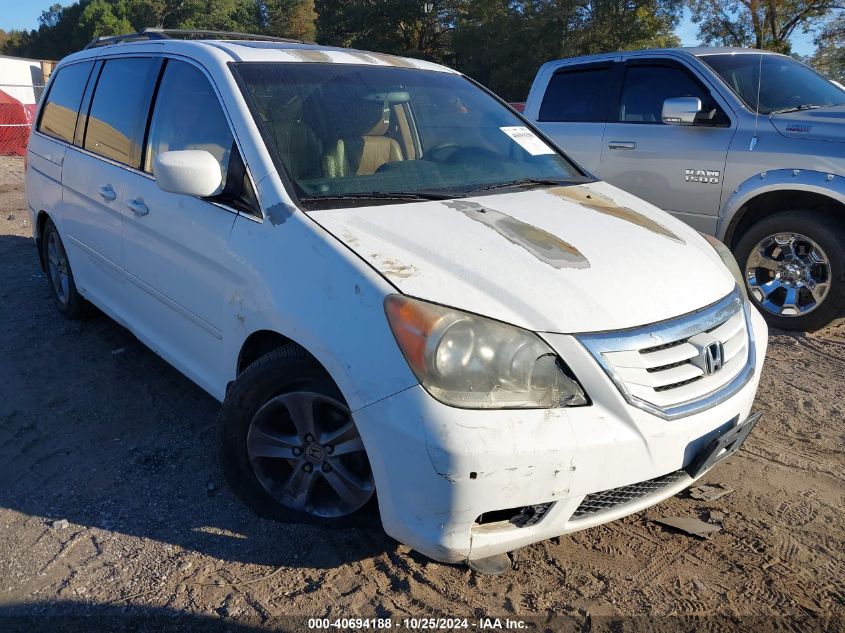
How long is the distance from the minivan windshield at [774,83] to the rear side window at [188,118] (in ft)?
13.2

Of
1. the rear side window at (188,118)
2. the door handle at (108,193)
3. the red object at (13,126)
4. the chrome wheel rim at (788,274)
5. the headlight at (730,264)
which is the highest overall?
the rear side window at (188,118)

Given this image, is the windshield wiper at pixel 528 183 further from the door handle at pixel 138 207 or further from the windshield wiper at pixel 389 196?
the door handle at pixel 138 207

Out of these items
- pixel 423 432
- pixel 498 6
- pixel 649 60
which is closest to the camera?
pixel 423 432

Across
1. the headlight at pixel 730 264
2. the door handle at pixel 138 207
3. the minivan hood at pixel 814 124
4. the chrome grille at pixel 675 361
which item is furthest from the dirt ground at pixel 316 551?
the minivan hood at pixel 814 124

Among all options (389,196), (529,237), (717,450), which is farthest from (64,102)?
(717,450)

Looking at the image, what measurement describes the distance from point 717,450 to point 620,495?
0.39 metres

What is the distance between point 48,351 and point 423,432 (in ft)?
11.7

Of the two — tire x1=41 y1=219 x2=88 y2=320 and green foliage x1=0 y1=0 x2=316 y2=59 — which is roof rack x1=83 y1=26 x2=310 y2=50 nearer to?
tire x1=41 y1=219 x2=88 y2=320

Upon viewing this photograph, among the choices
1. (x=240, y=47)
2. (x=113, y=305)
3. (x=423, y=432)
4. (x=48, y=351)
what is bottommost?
Answer: (x=48, y=351)

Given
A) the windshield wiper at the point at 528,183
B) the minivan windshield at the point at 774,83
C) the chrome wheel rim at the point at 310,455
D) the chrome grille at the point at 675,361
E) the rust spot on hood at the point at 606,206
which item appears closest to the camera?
the chrome grille at the point at 675,361

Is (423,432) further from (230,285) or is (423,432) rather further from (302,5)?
(302,5)

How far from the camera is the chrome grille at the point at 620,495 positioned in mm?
2383

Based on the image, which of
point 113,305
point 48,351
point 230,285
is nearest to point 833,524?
point 230,285

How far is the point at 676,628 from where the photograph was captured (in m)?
2.41
